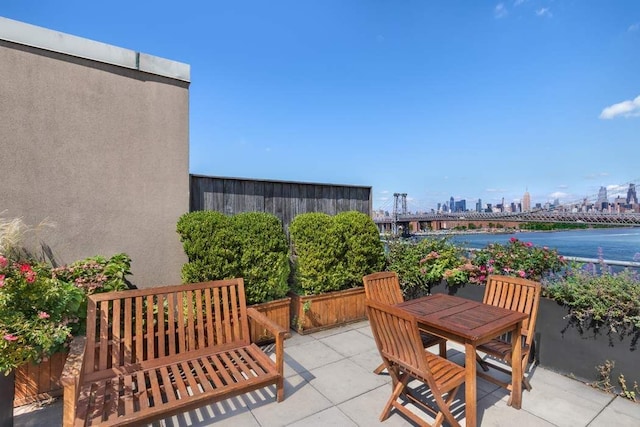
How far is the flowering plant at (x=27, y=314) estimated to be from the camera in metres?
1.92

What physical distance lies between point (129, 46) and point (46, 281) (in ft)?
9.23

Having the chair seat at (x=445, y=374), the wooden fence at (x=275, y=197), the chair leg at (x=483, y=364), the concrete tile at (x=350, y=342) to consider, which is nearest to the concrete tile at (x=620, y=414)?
the chair leg at (x=483, y=364)

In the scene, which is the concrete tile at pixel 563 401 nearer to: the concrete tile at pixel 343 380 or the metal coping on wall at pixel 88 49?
the concrete tile at pixel 343 380

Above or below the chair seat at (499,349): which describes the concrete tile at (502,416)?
below

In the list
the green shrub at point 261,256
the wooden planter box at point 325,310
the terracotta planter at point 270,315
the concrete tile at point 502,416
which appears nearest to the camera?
the concrete tile at point 502,416

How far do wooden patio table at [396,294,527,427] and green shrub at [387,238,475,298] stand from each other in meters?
1.19

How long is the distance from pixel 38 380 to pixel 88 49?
10.9ft

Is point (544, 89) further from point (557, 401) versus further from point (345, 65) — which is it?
point (557, 401)

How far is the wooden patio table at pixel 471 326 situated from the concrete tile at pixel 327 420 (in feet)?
2.93

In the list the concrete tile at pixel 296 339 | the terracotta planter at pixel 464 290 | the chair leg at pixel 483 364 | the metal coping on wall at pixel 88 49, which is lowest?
the concrete tile at pixel 296 339

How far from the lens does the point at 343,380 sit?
2.97m

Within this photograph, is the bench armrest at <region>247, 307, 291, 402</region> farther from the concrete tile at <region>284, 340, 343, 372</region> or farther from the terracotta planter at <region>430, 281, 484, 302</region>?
the terracotta planter at <region>430, 281, 484, 302</region>

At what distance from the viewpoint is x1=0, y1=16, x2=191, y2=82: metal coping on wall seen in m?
2.99

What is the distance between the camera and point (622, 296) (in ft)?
9.21
